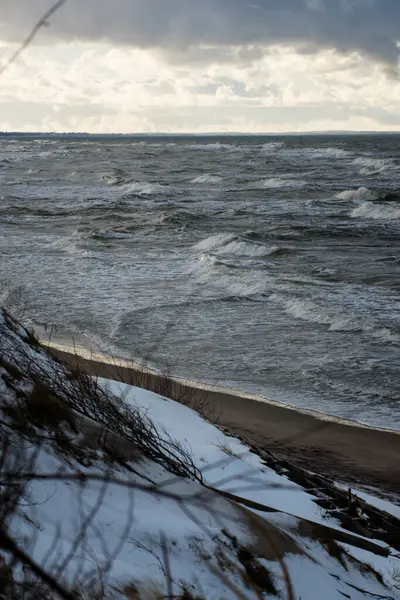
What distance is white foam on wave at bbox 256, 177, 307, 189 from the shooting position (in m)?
36.2

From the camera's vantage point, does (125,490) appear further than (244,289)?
No

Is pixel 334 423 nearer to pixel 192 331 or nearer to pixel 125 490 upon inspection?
pixel 192 331

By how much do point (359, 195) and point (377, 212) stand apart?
5356 millimetres

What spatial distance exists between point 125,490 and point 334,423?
16.9 ft

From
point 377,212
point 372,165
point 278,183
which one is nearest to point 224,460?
point 377,212

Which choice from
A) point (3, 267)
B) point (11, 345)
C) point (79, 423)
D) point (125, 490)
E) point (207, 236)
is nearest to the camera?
point (125, 490)

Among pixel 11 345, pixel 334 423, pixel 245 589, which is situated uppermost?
pixel 11 345

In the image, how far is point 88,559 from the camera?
1664 mm

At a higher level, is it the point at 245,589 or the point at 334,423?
the point at 245,589

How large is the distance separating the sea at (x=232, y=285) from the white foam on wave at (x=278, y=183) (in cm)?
439

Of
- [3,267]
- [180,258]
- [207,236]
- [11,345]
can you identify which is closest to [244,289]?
[180,258]

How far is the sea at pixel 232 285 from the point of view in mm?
8297

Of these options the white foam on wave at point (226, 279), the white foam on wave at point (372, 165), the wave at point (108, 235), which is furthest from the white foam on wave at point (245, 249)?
the white foam on wave at point (372, 165)

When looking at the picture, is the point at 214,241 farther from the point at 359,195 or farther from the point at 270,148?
the point at 270,148
